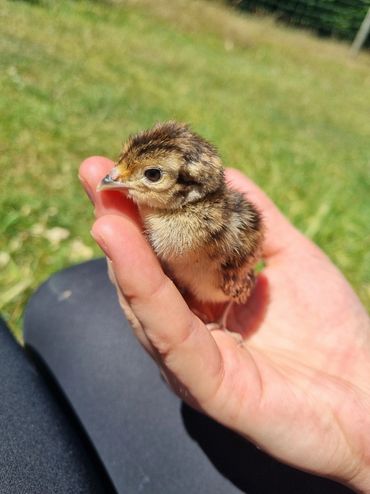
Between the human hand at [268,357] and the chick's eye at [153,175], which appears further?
the chick's eye at [153,175]

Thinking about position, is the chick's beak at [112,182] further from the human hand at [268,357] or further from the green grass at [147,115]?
the green grass at [147,115]

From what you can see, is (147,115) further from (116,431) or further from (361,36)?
(361,36)

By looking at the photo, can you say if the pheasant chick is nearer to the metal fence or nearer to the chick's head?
the chick's head

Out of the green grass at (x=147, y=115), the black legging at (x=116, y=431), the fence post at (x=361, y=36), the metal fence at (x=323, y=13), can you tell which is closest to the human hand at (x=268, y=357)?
the black legging at (x=116, y=431)

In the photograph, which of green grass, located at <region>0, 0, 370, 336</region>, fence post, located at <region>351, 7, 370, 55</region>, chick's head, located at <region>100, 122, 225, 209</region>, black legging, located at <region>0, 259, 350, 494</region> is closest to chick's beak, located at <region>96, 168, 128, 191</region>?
chick's head, located at <region>100, 122, 225, 209</region>

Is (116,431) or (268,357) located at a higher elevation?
(268,357)

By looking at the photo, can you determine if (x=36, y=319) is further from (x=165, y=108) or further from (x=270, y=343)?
(x=165, y=108)

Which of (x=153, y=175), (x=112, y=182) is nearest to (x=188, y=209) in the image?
(x=153, y=175)
